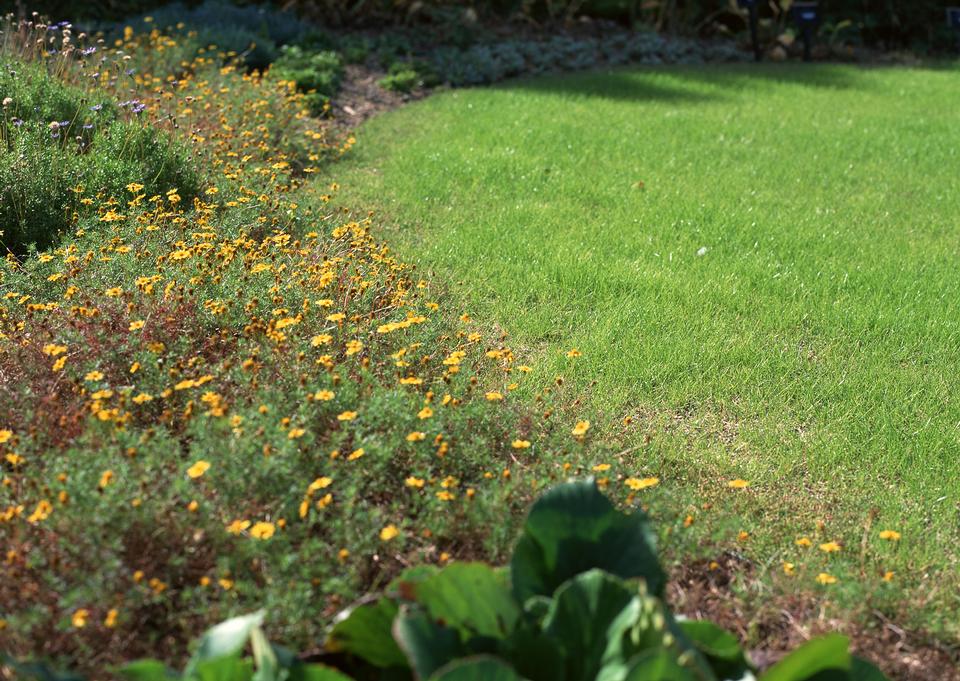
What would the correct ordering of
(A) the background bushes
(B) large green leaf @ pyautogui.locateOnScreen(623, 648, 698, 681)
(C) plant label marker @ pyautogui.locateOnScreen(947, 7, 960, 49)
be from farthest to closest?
1. (C) plant label marker @ pyautogui.locateOnScreen(947, 7, 960, 49)
2. (A) the background bushes
3. (B) large green leaf @ pyautogui.locateOnScreen(623, 648, 698, 681)

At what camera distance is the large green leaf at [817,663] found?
201 centimetres

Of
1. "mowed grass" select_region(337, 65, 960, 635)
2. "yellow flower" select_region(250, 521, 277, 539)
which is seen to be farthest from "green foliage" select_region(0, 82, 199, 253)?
"yellow flower" select_region(250, 521, 277, 539)

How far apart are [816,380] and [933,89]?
671cm

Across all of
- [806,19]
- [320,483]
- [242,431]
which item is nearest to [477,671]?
[320,483]

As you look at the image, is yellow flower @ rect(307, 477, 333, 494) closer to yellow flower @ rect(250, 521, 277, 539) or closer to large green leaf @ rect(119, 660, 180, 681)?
yellow flower @ rect(250, 521, 277, 539)

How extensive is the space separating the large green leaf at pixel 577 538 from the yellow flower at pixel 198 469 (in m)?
0.87

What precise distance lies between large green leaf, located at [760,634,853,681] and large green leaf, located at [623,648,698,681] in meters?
0.27

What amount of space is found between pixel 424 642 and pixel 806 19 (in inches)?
410

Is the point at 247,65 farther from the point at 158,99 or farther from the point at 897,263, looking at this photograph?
the point at 897,263

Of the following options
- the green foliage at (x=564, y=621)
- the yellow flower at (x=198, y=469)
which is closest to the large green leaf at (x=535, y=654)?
the green foliage at (x=564, y=621)

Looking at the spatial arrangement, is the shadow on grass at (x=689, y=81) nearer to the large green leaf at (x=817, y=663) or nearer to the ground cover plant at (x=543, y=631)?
the ground cover plant at (x=543, y=631)

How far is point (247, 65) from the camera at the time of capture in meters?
8.88

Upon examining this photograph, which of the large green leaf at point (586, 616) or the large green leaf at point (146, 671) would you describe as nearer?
the large green leaf at point (146, 671)

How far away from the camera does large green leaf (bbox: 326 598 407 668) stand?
7.39 ft
